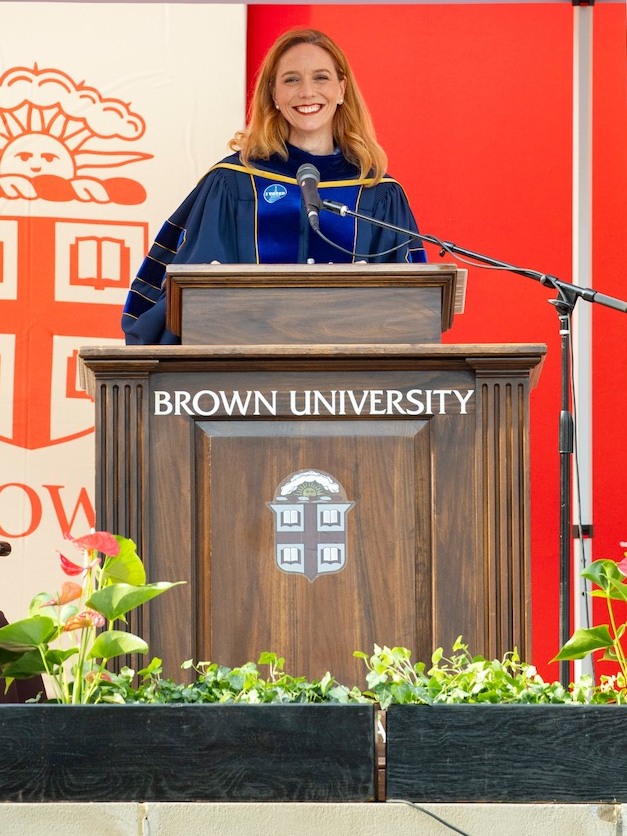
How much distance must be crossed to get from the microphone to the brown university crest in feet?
2.77

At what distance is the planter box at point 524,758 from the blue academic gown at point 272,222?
106 inches

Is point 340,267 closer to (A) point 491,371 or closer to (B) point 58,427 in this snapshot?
(A) point 491,371

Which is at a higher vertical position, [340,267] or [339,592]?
[340,267]

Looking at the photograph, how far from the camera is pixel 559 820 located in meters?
1.95

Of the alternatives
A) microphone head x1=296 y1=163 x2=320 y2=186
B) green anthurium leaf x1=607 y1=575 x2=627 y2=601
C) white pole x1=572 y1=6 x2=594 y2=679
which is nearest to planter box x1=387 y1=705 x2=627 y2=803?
green anthurium leaf x1=607 y1=575 x2=627 y2=601

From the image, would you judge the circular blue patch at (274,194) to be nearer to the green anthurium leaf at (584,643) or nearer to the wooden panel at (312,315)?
the wooden panel at (312,315)

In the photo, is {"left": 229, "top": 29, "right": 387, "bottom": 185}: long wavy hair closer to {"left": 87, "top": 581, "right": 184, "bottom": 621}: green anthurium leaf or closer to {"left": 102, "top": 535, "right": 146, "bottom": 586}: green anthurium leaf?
{"left": 102, "top": 535, "right": 146, "bottom": 586}: green anthurium leaf

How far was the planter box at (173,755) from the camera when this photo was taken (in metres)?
1.96

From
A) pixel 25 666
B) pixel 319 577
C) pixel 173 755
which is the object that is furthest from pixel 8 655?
pixel 319 577

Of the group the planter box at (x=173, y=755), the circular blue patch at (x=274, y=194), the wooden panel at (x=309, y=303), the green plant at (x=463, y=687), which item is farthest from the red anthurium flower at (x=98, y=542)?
the circular blue patch at (x=274, y=194)

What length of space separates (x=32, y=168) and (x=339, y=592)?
118 inches

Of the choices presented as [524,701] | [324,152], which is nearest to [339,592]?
[524,701]

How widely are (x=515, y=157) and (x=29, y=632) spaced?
409 cm

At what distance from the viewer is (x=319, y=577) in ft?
10.1
